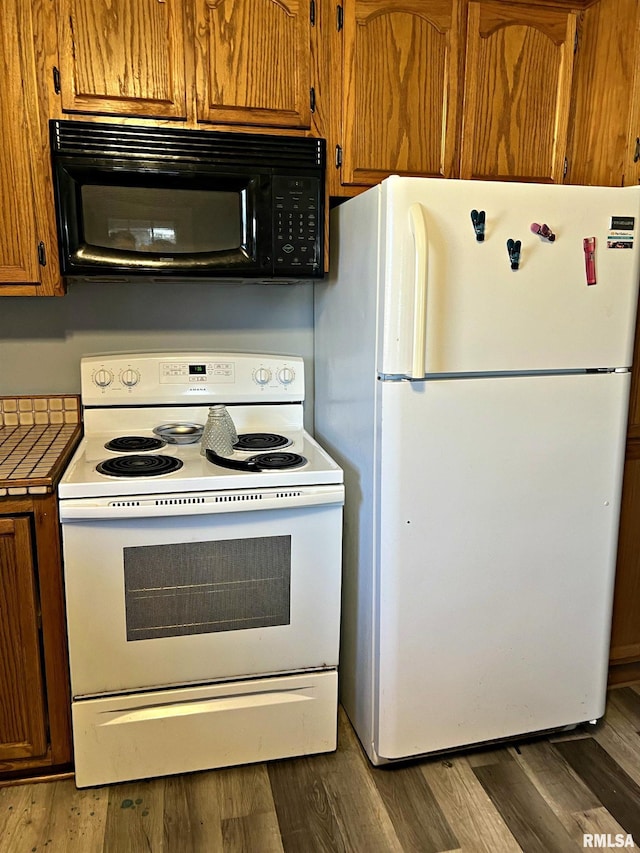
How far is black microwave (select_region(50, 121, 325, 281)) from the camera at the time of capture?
5.77ft

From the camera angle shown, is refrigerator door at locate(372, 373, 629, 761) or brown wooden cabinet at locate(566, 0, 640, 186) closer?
refrigerator door at locate(372, 373, 629, 761)

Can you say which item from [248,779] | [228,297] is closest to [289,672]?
[248,779]

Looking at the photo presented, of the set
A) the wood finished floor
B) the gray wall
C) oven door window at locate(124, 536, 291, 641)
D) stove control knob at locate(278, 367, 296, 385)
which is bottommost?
the wood finished floor

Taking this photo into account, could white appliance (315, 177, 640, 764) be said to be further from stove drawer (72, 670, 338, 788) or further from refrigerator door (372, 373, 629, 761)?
stove drawer (72, 670, 338, 788)

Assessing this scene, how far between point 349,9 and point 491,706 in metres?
2.00

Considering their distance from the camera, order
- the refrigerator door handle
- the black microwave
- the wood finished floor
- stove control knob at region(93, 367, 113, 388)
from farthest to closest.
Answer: stove control knob at region(93, 367, 113, 388) < the black microwave < the wood finished floor < the refrigerator door handle

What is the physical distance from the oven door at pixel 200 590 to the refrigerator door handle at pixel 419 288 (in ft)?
1.35

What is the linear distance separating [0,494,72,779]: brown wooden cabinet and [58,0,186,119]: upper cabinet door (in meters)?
1.04

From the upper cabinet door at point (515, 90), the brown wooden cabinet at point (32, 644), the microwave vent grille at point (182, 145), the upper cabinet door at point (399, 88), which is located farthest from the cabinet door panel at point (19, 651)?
Result: the upper cabinet door at point (515, 90)

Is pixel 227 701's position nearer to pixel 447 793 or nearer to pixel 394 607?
pixel 394 607

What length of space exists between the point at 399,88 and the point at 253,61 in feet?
1.38

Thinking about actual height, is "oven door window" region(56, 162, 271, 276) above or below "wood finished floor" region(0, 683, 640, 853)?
above

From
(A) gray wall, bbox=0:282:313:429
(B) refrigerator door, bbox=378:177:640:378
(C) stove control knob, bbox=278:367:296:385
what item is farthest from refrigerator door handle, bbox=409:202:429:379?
(A) gray wall, bbox=0:282:313:429

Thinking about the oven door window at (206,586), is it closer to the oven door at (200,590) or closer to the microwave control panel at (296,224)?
the oven door at (200,590)
